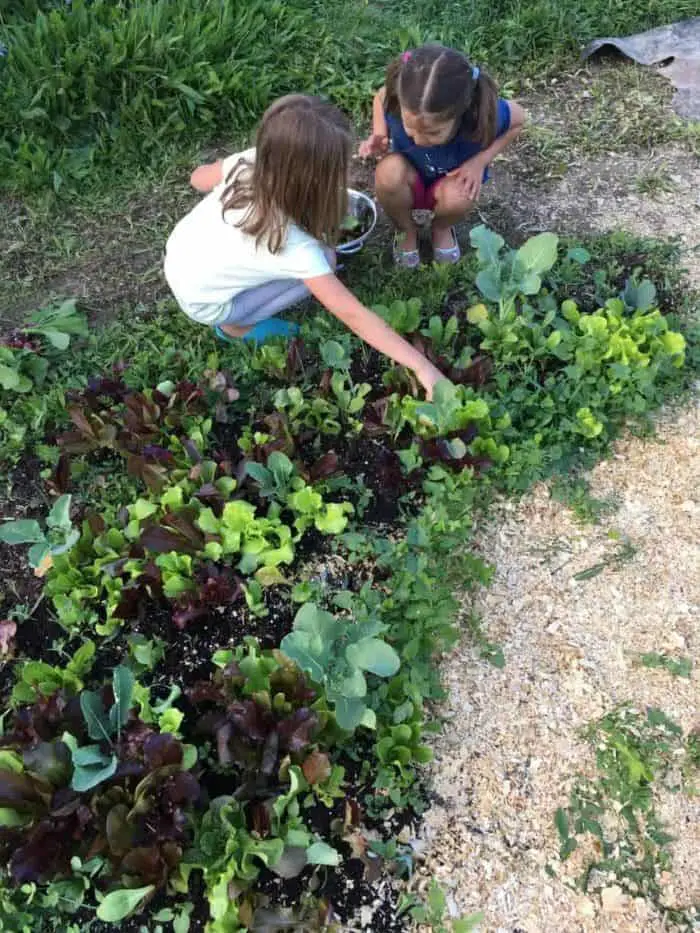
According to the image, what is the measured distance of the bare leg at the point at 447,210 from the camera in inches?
119

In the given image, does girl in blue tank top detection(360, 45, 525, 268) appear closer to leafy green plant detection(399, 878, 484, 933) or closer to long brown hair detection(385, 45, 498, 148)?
Result: long brown hair detection(385, 45, 498, 148)

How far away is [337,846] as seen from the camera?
6.78ft

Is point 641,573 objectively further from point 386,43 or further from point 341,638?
point 386,43

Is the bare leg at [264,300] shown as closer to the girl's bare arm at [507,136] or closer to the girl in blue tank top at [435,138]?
the girl in blue tank top at [435,138]

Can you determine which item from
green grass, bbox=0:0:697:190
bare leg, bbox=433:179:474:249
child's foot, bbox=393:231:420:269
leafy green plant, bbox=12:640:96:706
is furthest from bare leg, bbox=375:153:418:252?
leafy green plant, bbox=12:640:96:706

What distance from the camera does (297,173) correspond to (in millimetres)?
2277

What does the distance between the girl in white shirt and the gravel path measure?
0.73m

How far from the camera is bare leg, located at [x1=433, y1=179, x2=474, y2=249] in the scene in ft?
9.93

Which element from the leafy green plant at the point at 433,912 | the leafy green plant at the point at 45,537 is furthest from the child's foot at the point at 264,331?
the leafy green plant at the point at 433,912

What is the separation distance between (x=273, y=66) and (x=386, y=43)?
63 centimetres

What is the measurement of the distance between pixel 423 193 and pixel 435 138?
420 millimetres

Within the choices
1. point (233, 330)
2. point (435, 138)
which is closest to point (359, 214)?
point (435, 138)

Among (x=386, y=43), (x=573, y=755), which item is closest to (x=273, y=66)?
(x=386, y=43)

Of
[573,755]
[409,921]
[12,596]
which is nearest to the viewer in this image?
[409,921]
